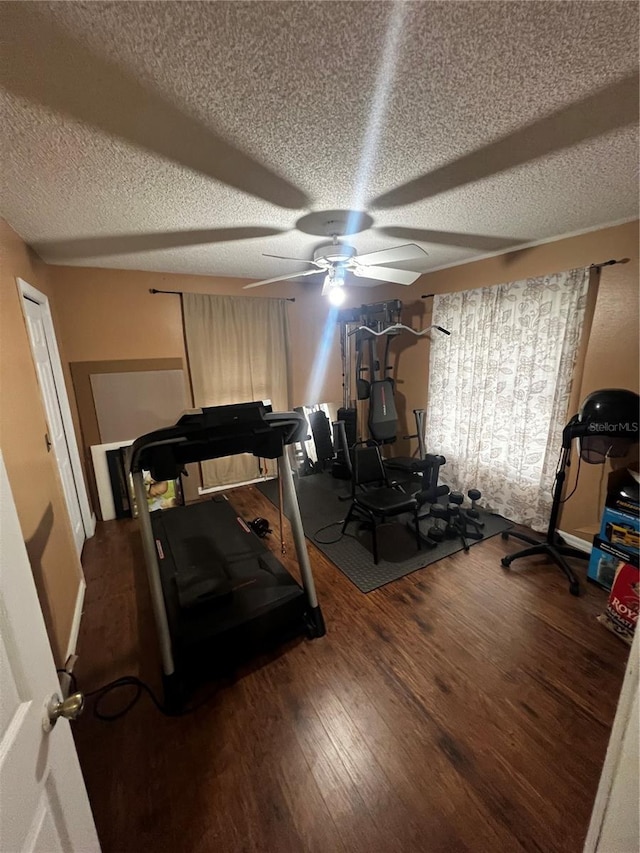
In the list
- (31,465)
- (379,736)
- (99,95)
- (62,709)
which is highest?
(99,95)

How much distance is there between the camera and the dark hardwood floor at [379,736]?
3.84 feet

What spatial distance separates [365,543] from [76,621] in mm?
2054

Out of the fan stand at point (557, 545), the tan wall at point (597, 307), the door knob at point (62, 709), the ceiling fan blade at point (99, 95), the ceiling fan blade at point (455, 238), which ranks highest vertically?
the ceiling fan blade at point (455, 238)

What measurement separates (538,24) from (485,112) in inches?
13.2

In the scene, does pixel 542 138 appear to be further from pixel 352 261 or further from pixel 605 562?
pixel 605 562

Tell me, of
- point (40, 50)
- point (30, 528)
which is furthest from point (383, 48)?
point (30, 528)

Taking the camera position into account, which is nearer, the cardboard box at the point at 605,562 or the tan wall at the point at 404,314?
the cardboard box at the point at 605,562

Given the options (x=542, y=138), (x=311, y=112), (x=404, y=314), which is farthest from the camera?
(x=404, y=314)

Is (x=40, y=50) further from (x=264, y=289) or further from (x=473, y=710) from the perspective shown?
(x=264, y=289)

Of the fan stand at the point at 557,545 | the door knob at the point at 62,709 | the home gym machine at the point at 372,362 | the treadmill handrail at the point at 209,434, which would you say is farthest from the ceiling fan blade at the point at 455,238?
the door knob at the point at 62,709

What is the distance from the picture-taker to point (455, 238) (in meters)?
2.56

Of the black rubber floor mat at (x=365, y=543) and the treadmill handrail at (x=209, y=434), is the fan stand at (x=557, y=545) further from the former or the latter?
the treadmill handrail at (x=209, y=434)

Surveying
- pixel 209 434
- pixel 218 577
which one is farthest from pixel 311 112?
pixel 218 577

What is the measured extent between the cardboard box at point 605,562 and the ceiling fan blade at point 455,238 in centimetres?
230
